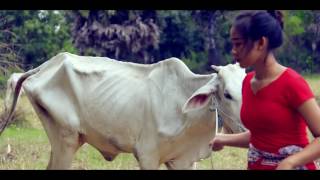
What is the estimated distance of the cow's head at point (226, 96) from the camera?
4594 millimetres

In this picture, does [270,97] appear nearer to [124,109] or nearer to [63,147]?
[124,109]

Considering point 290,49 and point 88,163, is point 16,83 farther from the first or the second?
point 290,49

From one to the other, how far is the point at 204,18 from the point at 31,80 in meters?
27.8

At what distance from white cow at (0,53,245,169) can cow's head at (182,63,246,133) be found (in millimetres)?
56

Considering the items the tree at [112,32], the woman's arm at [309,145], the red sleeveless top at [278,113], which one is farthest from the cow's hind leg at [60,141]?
the tree at [112,32]

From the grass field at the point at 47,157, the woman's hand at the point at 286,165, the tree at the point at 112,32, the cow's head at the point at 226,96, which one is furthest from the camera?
the tree at the point at 112,32

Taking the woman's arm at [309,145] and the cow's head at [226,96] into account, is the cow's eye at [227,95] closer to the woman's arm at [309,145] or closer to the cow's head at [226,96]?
the cow's head at [226,96]

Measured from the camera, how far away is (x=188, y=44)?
34156mm

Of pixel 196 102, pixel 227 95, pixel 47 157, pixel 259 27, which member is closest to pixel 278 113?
pixel 259 27

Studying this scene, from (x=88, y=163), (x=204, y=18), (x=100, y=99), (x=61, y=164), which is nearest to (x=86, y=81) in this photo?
(x=100, y=99)

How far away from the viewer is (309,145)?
286 cm

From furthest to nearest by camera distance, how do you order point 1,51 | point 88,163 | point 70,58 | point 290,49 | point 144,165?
point 290,49
point 1,51
point 88,163
point 70,58
point 144,165

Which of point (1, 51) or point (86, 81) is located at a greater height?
point (86, 81)

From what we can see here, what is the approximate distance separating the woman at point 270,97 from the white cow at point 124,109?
1773 millimetres
